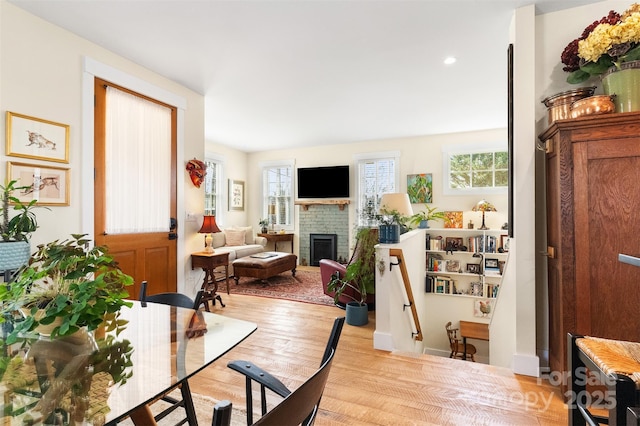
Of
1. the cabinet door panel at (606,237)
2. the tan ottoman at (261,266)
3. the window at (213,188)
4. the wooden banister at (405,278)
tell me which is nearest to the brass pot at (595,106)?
the cabinet door panel at (606,237)

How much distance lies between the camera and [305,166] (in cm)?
730

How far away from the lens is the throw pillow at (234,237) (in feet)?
21.2

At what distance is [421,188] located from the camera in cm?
614

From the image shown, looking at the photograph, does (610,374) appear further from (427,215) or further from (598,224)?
(427,215)

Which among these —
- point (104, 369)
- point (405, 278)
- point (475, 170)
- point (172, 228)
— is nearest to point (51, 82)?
point (172, 228)

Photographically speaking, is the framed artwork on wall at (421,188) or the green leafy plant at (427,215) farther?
the framed artwork on wall at (421,188)

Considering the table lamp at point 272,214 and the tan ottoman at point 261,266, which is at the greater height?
the table lamp at point 272,214

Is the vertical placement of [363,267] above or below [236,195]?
below

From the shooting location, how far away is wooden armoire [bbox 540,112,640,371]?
5.74 feet

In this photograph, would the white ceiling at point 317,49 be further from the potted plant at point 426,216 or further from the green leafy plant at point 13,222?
the potted plant at point 426,216

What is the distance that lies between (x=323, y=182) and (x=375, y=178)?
1.18 meters

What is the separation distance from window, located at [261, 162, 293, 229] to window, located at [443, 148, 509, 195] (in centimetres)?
353

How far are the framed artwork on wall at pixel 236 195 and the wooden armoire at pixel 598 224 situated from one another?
644 cm

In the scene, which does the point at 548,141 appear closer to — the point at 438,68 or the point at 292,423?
the point at 438,68
